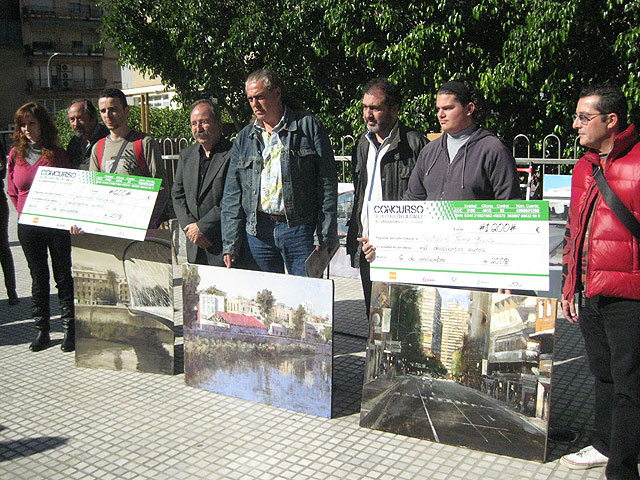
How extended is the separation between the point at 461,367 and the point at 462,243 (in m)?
0.66

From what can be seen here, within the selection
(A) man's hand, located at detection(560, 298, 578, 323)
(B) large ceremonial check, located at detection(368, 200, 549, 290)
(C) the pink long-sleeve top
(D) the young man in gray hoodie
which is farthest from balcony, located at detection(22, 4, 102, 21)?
(A) man's hand, located at detection(560, 298, 578, 323)

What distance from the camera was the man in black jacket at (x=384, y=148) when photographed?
14.3ft

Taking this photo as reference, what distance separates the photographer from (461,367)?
11.5ft

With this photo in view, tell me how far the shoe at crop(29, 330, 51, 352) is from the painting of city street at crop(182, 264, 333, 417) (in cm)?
171

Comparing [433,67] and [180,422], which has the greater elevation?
[433,67]

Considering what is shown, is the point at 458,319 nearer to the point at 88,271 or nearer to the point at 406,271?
the point at 406,271

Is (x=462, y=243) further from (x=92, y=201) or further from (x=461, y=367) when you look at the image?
(x=92, y=201)

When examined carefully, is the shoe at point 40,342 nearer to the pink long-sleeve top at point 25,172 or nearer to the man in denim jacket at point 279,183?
the pink long-sleeve top at point 25,172

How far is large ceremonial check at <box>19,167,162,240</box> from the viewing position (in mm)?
4469

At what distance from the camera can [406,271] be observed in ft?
12.0

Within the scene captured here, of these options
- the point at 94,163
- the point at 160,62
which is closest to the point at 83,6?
the point at 160,62

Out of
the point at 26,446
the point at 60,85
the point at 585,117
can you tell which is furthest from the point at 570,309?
the point at 60,85

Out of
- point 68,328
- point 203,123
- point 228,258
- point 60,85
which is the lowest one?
point 68,328

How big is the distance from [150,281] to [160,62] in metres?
12.7
